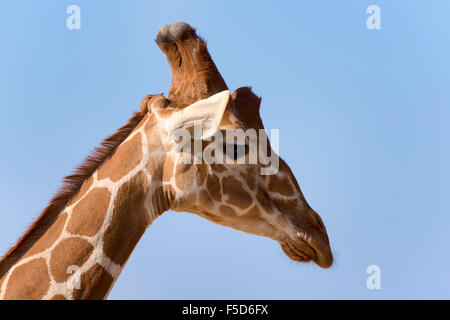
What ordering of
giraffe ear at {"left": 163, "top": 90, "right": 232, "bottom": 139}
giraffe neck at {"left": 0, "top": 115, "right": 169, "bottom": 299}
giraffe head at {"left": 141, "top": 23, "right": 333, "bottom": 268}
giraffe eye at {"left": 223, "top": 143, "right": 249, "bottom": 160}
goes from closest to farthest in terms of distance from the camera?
giraffe neck at {"left": 0, "top": 115, "right": 169, "bottom": 299} → giraffe ear at {"left": 163, "top": 90, "right": 232, "bottom": 139} → giraffe head at {"left": 141, "top": 23, "right": 333, "bottom": 268} → giraffe eye at {"left": 223, "top": 143, "right": 249, "bottom": 160}

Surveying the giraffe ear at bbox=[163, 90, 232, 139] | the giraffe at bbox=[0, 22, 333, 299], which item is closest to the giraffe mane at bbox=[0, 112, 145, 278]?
the giraffe at bbox=[0, 22, 333, 299]

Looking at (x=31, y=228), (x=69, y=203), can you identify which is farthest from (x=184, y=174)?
(x=31, y=228)

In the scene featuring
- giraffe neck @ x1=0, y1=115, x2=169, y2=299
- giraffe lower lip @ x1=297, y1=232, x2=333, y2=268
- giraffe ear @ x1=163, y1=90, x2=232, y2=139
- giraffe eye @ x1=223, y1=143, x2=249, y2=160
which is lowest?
giraffe lower lip @ x1=297, y1=232, x2=333, y2=268

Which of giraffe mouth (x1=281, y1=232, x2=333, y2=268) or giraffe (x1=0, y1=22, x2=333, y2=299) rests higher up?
giraffe (x1=0, y1=22, x2=333, y2=299)

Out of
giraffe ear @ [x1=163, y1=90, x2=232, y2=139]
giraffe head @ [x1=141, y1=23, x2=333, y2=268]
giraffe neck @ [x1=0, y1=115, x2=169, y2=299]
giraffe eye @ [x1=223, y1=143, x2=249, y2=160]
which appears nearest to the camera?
giraffe neck @ [x1=0, y1=115, x2=169, y2=299]

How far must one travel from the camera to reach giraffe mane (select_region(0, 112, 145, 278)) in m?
3.76

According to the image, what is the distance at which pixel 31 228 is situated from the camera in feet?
12.5

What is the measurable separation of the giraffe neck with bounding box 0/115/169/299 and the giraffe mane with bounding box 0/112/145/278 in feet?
0.15

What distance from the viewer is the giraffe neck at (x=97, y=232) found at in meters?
3.56

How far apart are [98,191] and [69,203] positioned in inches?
9.2

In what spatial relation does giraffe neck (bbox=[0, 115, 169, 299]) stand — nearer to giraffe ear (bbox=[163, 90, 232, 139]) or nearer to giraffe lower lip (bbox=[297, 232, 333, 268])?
giraffe ear (bbox=[163, 90, 232, 139])

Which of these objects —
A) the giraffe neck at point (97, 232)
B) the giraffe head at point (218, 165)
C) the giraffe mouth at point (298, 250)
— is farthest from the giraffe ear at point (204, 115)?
the giraffe mouth at point (298, 250)

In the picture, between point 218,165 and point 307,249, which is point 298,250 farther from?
point 218,165
